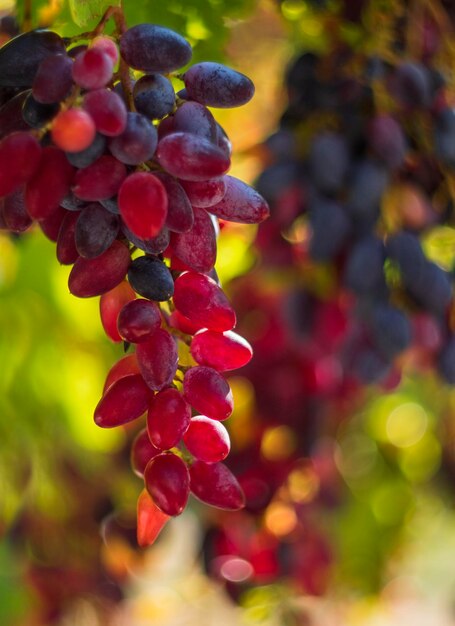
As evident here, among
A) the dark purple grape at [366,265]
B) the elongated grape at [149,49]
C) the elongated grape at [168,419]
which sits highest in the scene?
the elongated grape at [149,49]

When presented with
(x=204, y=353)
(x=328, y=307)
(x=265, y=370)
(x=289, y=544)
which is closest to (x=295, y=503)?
(x=289, y=544)

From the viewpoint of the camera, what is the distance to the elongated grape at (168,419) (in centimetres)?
37

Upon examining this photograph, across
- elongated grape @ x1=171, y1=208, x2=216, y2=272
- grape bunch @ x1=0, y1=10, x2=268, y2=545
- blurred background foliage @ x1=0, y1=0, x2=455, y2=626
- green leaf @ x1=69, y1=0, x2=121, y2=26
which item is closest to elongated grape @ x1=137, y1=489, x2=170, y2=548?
grape bunch @ x1=0, y1=10, x2=268, y2=545

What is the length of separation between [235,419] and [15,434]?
26 cm

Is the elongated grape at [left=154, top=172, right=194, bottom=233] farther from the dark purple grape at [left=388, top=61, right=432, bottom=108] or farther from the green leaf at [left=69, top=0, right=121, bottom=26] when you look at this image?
the dark purple grape at [left=388, top=61, right=432, bottom=108]

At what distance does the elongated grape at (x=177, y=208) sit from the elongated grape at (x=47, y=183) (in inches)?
1.5

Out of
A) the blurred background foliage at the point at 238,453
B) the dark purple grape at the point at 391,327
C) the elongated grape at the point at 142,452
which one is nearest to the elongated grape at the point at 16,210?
the elongated grape at the point at 142,452

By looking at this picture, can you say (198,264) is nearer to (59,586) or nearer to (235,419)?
(235,419)

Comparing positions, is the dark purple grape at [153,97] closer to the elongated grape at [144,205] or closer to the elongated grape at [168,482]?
the elongated grape at [144,205]

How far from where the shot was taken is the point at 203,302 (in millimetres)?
389

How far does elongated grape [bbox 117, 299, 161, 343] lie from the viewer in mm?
375

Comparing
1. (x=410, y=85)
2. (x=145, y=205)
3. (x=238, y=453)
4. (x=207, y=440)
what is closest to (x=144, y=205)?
(x=145, y=205)

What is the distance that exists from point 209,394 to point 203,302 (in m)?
0.04

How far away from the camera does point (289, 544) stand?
106 cm
